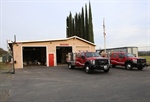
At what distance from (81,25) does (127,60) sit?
21.7 meters

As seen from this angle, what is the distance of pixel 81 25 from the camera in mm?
42000

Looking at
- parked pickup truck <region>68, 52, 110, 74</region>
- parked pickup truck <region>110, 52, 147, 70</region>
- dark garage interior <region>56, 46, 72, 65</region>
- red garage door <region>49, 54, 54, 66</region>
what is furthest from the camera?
dark garage interior <region>56, 46, 72, 65</region>

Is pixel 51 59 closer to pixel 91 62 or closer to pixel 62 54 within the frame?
pixel 62 54

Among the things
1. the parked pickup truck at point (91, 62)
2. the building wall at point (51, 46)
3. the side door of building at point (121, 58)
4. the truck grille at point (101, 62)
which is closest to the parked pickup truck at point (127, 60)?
the side door of building at point (121, 58)

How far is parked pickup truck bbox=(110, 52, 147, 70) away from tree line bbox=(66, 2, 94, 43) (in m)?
14.9

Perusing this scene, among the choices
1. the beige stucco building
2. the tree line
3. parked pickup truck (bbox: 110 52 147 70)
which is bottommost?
parked pickup truck (bbox: 110 52 147 70)

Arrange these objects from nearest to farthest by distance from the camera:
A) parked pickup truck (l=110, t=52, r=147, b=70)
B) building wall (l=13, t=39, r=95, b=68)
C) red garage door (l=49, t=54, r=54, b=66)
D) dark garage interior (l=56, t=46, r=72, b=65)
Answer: parked pickup truck (l=110, t=52, r=147, b=70) → building wall (l=13, t=39, r=95, b=68) → red garage door (l=49, t=54, r=54, b=66) → dark garage interior (l=56, t=46, r=72, b=65)

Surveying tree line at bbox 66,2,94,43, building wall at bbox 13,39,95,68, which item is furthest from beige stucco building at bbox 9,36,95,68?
tree line at bbox 66,2,94,43

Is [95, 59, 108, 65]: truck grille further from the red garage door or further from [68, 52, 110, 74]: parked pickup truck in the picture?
the red garage door

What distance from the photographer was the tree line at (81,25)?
39.3 m

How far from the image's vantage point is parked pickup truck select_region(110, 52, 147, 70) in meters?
20.9

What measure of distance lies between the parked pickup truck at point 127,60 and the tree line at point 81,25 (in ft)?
48.7

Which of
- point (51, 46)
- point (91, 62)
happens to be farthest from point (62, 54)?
point (91, 62)

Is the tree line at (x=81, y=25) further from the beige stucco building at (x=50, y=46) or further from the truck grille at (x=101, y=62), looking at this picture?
the truck grille at (x=101, y=62)
